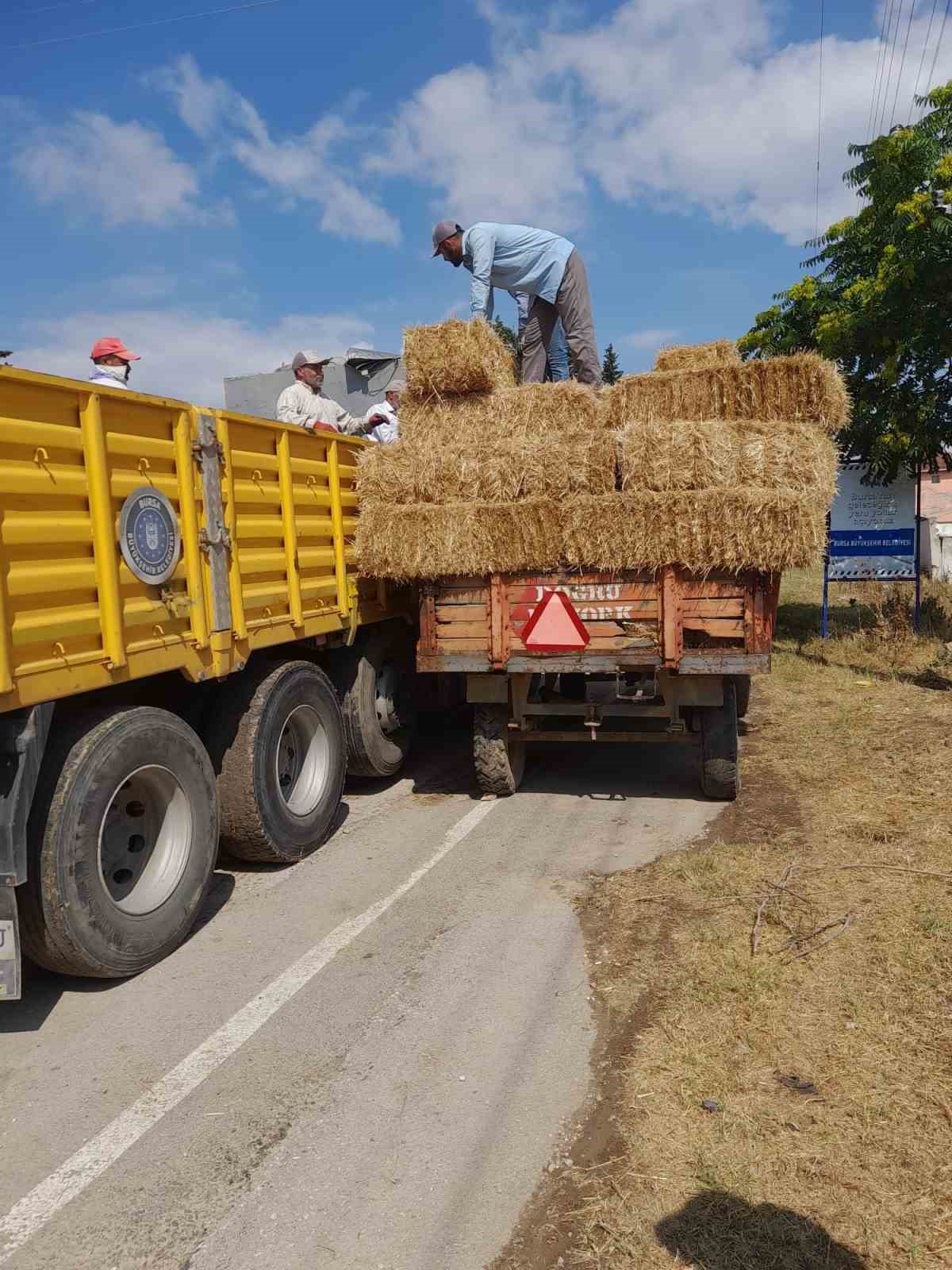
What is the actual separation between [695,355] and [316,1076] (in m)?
6.28

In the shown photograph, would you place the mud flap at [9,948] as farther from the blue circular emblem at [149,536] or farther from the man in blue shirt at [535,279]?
the man in blue shirt at [535,279]

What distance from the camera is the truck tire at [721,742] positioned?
5.92 m

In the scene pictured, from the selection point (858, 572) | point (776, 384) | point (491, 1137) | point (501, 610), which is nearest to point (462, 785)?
point (501, 610)

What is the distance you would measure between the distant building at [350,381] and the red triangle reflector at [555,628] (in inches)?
202

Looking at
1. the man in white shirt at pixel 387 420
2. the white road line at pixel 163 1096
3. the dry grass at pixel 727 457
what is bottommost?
the white road line at pixel 163 1096

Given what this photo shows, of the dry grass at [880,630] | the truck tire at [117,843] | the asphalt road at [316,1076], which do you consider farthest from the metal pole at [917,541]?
the truck tire at [117,843]

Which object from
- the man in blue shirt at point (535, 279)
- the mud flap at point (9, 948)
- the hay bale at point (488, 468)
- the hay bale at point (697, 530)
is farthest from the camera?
the man in blue shirt at point (535, 279)

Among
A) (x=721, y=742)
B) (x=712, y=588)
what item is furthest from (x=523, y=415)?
(x=721, y=742)

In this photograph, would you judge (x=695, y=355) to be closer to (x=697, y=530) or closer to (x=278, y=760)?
(x=697, y=530)

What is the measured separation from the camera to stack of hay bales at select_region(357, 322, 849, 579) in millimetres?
5555

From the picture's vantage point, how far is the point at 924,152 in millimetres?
10539

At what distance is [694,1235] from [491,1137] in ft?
2.27

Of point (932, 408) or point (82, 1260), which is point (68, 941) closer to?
point (82, 1260)

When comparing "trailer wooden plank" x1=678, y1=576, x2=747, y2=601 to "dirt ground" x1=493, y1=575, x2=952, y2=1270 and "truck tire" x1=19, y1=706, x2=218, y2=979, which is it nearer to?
"dirt ground" x1=493, y1=575, x2=952, y2=1270
